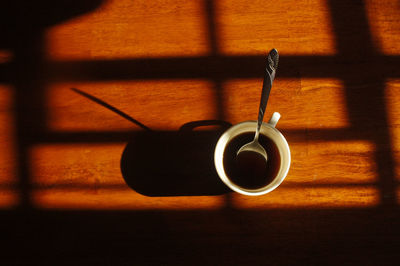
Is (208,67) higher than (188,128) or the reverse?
higher

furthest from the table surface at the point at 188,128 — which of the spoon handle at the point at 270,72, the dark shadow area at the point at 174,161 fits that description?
the spoon handle at the point at 270,72

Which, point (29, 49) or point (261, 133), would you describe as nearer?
point (261, 133)

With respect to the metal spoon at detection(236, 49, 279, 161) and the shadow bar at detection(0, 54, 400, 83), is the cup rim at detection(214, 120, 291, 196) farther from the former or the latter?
the shadow bar at detection(0, 54, 400, 83)

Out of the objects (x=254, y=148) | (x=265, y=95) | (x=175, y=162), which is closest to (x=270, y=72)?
(x=265, y=95)

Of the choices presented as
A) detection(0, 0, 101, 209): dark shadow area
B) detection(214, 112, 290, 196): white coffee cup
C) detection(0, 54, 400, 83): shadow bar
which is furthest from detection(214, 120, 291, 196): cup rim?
detection(0, 0, 101, 209): dark shadow area

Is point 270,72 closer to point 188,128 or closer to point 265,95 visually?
A: point 265,95

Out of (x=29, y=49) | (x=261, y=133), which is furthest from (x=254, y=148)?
(x=29, y=49)
